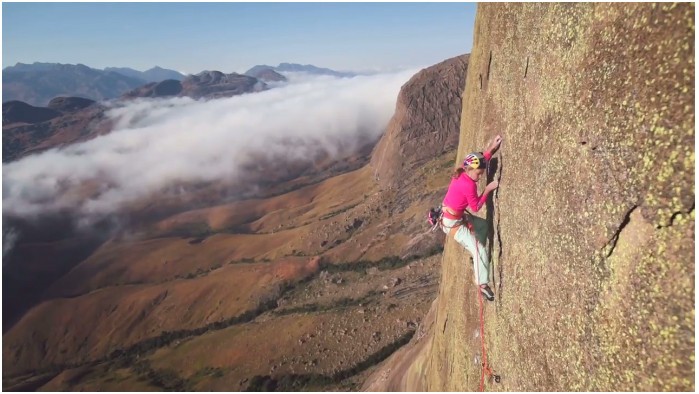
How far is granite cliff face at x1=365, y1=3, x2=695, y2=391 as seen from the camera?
6.71 m

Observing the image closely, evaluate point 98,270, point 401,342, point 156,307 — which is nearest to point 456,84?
point 401,342

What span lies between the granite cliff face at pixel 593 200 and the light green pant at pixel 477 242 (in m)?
0.39

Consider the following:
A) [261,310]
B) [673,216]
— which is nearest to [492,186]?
[673,216]

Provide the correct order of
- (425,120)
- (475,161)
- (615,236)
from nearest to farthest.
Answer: (615,236) → (475,161) → (425,120)

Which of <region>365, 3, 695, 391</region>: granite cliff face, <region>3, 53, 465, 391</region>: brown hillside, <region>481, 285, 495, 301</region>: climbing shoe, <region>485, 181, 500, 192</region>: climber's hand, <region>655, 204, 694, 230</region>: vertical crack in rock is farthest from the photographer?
<region>3, 53, 465, 391</region>: brown hillside

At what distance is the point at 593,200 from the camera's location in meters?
8.45

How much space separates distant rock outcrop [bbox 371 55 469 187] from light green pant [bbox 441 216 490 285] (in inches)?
4937

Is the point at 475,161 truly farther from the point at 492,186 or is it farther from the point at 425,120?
the point at 425,120

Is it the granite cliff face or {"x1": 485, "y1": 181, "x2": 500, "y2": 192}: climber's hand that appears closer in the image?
the granite cliff face

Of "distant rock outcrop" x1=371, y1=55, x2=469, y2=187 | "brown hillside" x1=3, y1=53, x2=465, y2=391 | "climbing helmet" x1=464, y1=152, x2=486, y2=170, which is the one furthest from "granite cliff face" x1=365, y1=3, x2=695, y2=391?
"distant rock outcrop" x1=371, y1=55, x2=469, y2=187

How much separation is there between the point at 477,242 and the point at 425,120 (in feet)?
457

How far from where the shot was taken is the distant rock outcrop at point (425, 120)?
142 m

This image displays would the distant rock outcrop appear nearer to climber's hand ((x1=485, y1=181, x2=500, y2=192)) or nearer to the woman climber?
the woman climber

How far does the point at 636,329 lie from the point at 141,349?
428 ft
